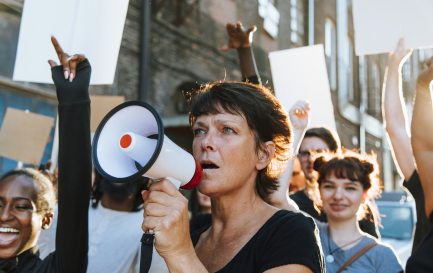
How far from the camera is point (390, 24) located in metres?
2.23

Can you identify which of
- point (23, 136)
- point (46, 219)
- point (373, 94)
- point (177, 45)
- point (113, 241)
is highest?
point (373, 94)

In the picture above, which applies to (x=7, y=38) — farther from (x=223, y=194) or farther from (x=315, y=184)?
(x=223, y=194)

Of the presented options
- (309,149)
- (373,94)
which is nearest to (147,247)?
(309,149)

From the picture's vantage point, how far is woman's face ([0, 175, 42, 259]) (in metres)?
2.24

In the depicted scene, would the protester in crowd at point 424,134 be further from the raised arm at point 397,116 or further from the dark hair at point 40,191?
the dark hair at point 40,191

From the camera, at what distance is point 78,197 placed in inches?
69.0

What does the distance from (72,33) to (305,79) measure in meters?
1.55

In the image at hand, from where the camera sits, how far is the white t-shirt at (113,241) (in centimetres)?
282


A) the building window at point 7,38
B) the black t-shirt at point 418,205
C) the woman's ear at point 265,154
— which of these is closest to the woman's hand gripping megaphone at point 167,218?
the woman's ear at point 265,154

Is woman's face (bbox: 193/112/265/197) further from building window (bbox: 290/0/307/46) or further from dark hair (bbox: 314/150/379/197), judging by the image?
building window (bbox: 290/0/307/46)

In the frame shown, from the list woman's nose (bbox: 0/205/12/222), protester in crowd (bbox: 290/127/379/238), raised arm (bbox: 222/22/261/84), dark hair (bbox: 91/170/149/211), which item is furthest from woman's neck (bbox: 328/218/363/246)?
woman's nose (bbox: 0/205/12/222)

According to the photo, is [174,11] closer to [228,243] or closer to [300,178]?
[300,178]

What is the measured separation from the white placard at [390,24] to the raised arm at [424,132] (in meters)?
0.27

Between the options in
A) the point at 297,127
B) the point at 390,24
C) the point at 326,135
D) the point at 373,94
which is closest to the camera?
the point at 390,24
